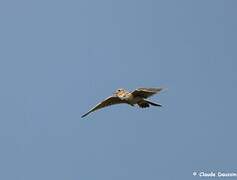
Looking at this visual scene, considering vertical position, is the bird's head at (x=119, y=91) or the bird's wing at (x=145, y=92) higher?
the bird's head at (x=119, y=91)

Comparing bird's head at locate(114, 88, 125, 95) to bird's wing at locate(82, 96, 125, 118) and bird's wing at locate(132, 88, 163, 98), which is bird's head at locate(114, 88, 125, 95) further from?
bird's wing at locate(132, 88, 163, 98)

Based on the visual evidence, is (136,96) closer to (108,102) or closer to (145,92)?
(145,92)

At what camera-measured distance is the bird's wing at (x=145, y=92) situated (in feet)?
487

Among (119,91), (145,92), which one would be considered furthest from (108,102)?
(145,92)

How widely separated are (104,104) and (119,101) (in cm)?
295

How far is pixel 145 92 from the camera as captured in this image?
149 m

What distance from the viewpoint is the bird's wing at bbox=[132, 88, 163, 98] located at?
148562 millimetres

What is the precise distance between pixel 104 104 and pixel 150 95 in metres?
7.76

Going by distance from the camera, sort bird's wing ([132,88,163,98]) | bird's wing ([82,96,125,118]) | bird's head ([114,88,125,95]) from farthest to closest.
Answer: bird's wing ([82,96,125,118]) → bird's head ([114,88,125,95]) → bird's wing ([132,88,163,98])

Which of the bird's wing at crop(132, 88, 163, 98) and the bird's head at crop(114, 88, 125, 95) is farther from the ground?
the bird's head at crop(114, 88, 125, 95)

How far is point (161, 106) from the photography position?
5861 inches

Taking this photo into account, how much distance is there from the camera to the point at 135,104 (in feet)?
494

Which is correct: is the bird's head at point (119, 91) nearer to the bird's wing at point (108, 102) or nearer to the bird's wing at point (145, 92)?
the bird's wing at point (108, 102)

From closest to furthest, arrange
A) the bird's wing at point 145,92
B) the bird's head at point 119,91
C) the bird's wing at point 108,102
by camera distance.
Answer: the bird's wing at point 145,92 → the bird's head at point 119,91 → the bird's wing at point 108,102
